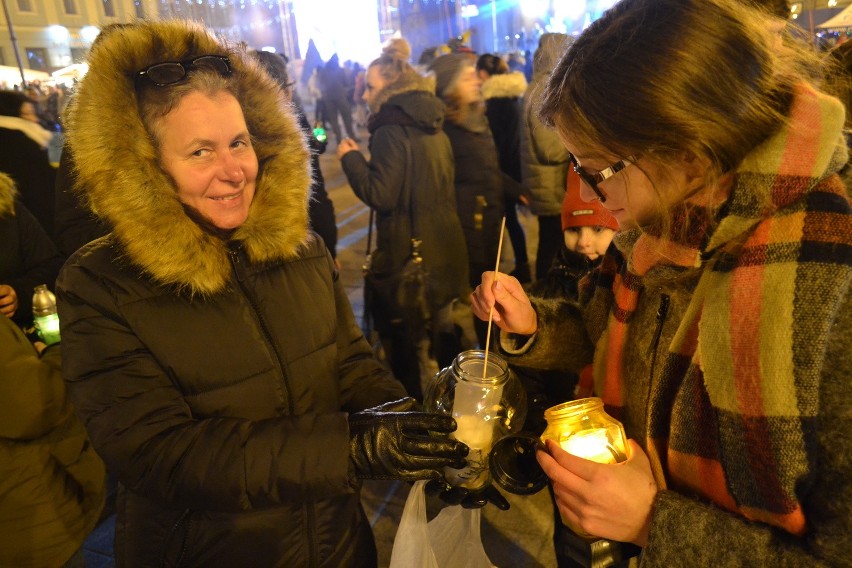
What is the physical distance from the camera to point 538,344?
167cm

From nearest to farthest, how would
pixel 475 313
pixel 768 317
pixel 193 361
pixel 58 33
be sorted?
pixel 768 317
pixel 193 361
pixel 475 313
pixel 58 33

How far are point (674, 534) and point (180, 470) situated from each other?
107cm

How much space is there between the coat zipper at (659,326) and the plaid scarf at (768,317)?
14 cm

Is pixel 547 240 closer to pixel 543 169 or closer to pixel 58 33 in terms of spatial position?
pixel 543 169

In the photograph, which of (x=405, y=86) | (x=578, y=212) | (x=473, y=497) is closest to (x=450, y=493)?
(x=473, y=497)

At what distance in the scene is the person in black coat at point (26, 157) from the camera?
362cm

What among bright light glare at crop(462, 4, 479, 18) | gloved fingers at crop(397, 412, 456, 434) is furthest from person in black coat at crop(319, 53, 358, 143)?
bright light glare at crop(462, 4, 479, 18)

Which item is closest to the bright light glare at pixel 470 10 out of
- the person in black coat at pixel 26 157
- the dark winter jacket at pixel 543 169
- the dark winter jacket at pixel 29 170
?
the dark winter jacket at pixel 543 169

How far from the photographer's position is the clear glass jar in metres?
1.27

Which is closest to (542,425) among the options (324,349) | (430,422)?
(430,422)

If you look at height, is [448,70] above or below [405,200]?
above

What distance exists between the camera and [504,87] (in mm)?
5641

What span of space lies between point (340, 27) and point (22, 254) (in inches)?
725

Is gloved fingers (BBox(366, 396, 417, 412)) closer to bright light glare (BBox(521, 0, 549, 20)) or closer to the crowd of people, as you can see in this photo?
the crowd of people
